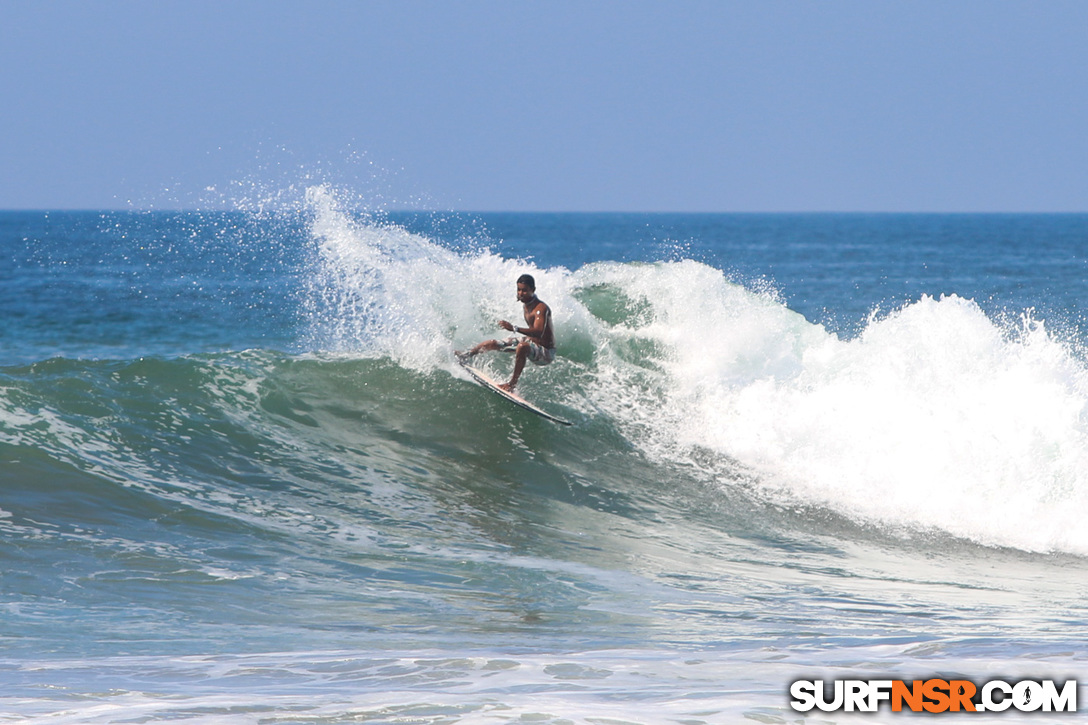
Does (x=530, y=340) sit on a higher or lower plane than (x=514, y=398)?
higher

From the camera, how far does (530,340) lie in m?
11.5

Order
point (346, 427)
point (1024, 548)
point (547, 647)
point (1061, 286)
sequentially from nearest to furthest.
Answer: point (547, 647) < point (1024, 548) < point (346, 427) < point (1061, 286)

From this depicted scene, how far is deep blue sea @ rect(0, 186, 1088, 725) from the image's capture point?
4.91 m

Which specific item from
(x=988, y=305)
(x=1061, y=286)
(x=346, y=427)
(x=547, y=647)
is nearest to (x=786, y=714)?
(x=547, y=647)

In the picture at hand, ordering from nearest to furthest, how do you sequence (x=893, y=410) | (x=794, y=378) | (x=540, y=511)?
1. (x=540, y=511)
2. (x=893, y=410)
3. (x=794, y=378)

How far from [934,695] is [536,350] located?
740 cm

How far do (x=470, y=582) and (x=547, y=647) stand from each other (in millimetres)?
1637

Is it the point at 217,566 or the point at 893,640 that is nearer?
the point at 893,640

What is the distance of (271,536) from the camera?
25.9 ft

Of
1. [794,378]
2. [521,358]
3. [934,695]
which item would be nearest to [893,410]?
[794,378]

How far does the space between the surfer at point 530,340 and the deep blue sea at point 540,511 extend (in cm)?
67

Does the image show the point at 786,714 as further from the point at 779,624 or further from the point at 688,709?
the point at 779,624

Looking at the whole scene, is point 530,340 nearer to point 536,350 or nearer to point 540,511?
point 536,350

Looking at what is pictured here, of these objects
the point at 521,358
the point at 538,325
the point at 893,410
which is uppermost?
the point at 538,325
